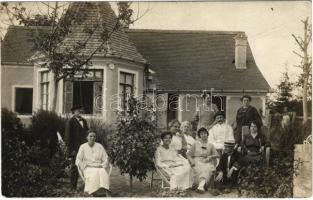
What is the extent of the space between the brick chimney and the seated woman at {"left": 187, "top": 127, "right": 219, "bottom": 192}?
136 cm

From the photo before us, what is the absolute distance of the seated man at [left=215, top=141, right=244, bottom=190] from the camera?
827cm

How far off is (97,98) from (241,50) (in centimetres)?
266

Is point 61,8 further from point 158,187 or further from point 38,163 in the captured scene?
point 158,187

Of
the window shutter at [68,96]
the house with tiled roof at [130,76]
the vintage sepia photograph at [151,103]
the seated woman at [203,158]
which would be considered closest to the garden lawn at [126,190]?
the vintage sepia photograph at [151,103]

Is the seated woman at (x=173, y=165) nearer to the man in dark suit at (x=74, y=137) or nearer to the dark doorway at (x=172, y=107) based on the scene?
the dark doorway at (x=172, y=107)

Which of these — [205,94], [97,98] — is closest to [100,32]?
[97,98]

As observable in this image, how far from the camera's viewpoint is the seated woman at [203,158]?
27.0 ft

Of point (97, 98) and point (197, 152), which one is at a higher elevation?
point (97, 98)

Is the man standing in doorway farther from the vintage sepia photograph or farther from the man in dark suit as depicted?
the man in dark suit

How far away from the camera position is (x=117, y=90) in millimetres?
8461

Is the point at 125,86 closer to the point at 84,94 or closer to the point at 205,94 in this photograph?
the point at 84,94

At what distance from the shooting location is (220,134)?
8.39 meters

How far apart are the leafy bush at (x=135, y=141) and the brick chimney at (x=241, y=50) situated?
180 cm

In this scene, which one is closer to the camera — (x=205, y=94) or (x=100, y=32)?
(x=205, y=94)
